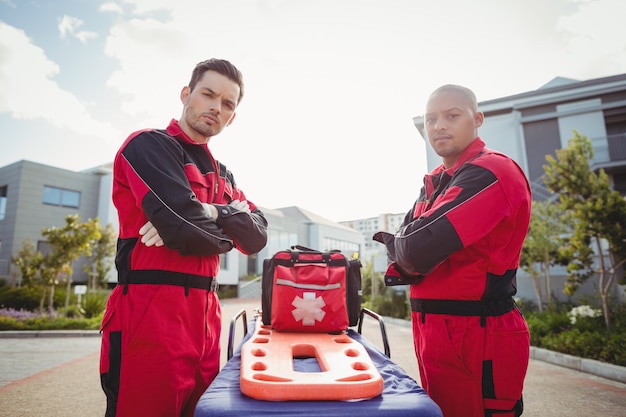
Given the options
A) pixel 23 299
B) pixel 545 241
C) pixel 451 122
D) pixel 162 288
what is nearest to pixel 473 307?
pixel 451 122

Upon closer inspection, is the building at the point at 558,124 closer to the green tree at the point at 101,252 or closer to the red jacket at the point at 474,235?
the red jacket at the point at 474,235

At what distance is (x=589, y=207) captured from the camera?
7.39 m

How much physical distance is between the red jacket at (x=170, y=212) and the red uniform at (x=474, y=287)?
0.94 meters

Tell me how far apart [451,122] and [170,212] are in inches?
62.3

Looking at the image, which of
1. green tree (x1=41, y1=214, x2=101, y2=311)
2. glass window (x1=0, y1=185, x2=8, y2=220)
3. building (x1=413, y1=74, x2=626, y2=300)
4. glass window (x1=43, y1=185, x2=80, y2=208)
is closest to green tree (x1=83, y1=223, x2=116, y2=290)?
green tree (x1=41, y1=214, x2=101, y2=311)

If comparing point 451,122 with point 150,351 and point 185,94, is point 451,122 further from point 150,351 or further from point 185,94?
point 150,351

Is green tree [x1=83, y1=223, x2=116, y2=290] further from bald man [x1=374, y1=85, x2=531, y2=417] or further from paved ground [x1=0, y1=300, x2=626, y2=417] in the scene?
bald man [x1=374, y1=85, x2=531, y2=417]

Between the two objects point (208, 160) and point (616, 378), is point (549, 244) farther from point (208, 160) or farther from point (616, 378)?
point (208, 160)

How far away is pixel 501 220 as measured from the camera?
5.95 feet

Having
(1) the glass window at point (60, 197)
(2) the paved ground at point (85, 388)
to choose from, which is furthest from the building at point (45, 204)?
(2) the paved ground at point (85, 388)

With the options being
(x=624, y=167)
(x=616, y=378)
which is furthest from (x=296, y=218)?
(x=616, y=378)

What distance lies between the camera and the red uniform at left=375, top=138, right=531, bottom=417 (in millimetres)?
1722

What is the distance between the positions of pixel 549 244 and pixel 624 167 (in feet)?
34.5

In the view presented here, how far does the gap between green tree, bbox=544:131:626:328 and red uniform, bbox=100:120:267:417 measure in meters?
8.02
